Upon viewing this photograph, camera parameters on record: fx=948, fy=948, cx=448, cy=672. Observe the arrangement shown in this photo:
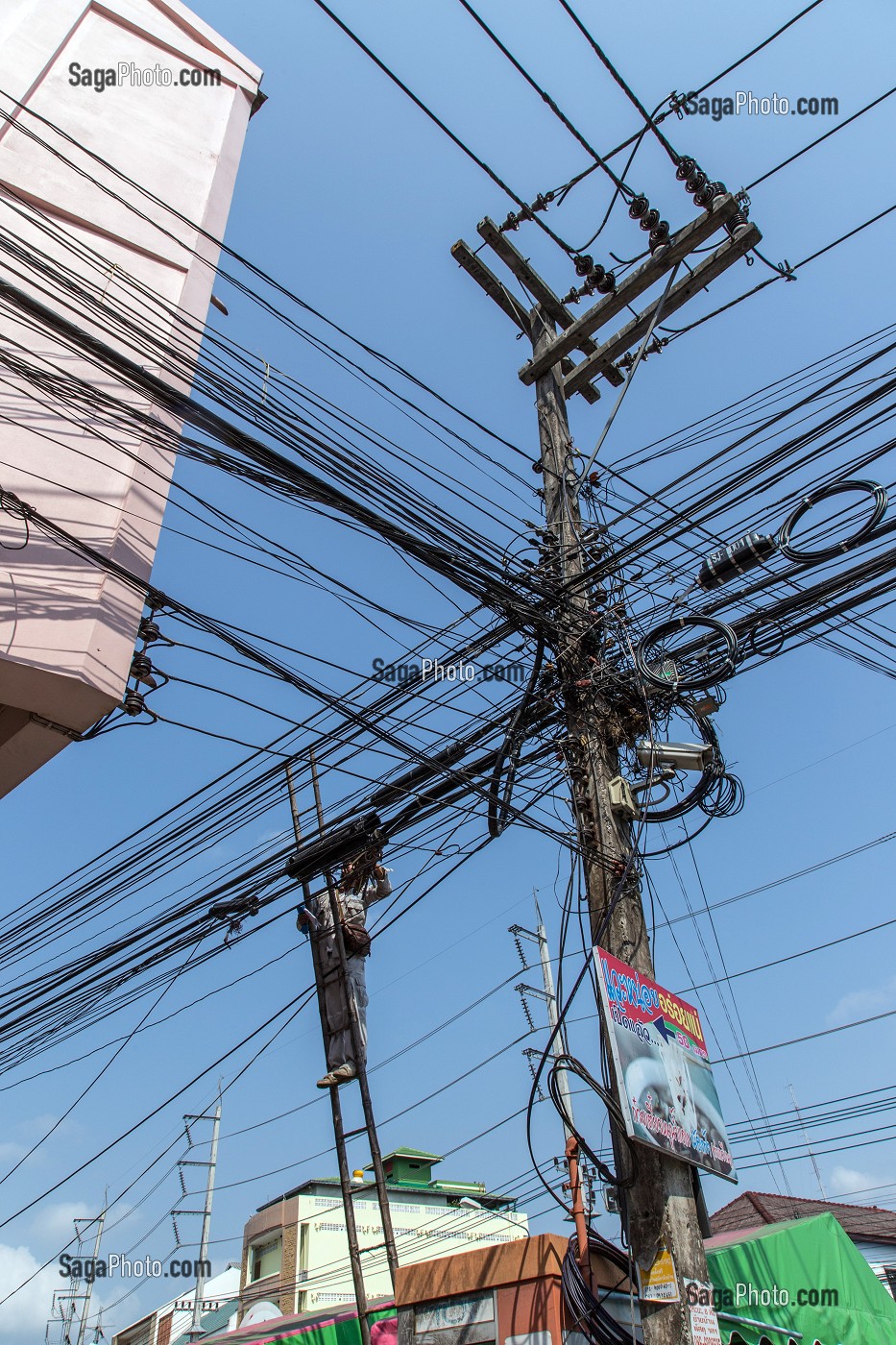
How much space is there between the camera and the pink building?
622cm

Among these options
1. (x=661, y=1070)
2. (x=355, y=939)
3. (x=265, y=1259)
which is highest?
(x=265, y=1259)

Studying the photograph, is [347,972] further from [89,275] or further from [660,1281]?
[89,275]

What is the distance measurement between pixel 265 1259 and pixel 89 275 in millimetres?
23876

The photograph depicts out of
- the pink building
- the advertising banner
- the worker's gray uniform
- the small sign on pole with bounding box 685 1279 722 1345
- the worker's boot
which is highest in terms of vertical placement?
the pink building

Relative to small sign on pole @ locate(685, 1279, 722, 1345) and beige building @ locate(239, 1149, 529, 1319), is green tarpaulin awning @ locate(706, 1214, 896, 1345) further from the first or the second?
beige building @ locate(239, 1149, 529, 1319)

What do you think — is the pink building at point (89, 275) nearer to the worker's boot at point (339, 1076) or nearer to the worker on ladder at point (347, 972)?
the worker on ladder at point (347, 972)

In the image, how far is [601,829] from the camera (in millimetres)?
6137

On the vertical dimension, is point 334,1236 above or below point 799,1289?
above

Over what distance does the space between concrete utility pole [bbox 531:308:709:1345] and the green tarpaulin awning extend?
124 inches

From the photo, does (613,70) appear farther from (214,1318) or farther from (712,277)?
(214,1318)

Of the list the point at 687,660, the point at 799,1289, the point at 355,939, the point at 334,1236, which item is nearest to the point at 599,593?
the point at 687,660

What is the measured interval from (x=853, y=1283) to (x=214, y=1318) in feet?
70.3

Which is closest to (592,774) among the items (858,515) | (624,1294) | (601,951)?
(601,951)

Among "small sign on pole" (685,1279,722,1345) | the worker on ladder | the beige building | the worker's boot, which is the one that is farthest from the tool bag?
the beige building
